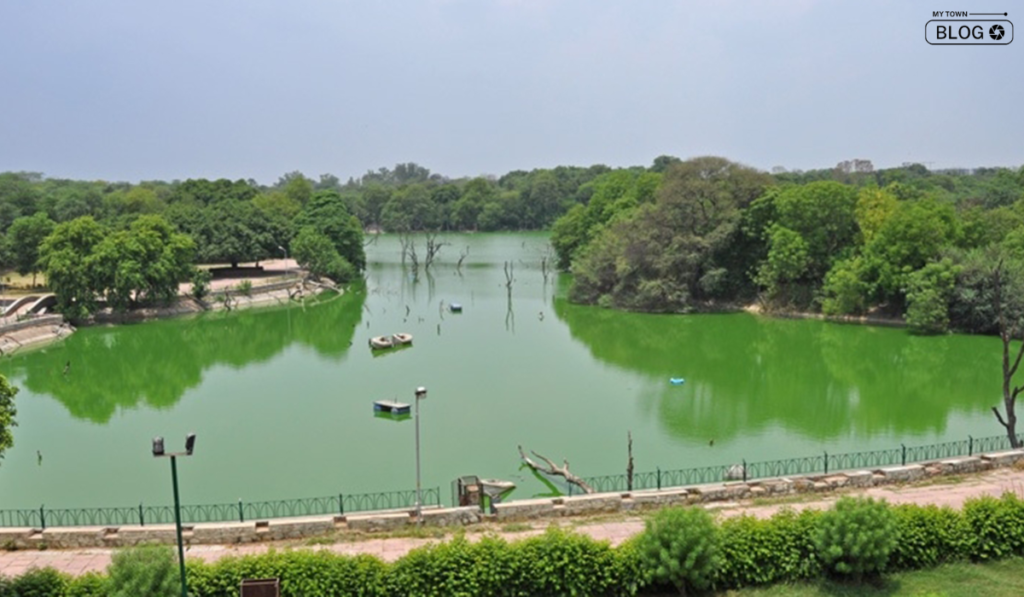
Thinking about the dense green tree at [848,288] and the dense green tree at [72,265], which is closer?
the dense green tree at [848,288]

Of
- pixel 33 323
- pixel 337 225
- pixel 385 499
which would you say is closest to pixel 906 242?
pixel 385 499

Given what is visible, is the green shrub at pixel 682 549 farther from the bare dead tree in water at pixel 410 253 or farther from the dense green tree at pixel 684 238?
the bare dead tree in water at pixel 410 253

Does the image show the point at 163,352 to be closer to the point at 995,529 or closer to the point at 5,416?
the point at 5,416

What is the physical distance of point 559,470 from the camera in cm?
1770

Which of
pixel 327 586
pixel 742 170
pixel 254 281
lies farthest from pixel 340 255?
pixel 327 586

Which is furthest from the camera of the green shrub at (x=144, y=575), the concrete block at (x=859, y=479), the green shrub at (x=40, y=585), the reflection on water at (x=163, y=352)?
the reflection on water at (x=163, y=352)

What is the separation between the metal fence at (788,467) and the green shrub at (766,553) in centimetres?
546

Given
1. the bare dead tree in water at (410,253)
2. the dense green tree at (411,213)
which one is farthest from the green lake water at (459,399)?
the dense green tree at (411,213)

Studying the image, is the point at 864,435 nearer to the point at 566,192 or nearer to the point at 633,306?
the point at 633,306

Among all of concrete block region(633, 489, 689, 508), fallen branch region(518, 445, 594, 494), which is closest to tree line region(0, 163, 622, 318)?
fallen branch region(518, 445, 594, 494)

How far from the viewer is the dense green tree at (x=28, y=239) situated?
4600 centimetres

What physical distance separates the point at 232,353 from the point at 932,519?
2922 cm

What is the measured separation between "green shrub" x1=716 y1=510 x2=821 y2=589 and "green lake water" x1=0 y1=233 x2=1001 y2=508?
24.7ft

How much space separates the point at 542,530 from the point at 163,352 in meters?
26.3
